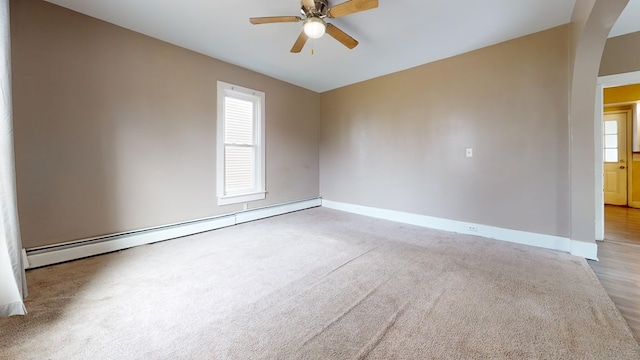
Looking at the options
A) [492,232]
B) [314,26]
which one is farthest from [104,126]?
[492,232]

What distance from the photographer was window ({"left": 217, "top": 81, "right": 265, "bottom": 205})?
386cm

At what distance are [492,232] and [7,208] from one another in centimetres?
484

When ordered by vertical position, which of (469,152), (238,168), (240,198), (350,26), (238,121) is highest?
(350,26)

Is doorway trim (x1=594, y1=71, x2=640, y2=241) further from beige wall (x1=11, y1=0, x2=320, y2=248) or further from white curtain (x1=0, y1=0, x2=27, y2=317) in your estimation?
white curtain (x1=0, y1=0, x2=27, y2=317)

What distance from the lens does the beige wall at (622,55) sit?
2.84 meters

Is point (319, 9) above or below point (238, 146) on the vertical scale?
above

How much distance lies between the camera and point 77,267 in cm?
239

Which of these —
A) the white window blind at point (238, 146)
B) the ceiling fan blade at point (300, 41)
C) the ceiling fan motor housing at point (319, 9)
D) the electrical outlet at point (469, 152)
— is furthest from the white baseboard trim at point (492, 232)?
the ceiling fan motor housing at point (319, 9)

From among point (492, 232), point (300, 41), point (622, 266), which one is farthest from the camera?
point (492, 232)

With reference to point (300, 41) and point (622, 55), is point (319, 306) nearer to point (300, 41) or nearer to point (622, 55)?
point (300, 41)

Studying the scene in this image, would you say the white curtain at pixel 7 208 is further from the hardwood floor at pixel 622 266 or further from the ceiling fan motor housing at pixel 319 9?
the hardwood floor at pixel 622 266

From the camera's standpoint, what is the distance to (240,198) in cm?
413

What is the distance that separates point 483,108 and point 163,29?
4.36 m

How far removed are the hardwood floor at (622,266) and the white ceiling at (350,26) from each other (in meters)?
2.60
